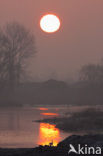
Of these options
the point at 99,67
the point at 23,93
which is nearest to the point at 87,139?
the point at 23,93

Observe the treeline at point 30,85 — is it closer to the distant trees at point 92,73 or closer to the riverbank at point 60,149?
the distant trees at point 92,73

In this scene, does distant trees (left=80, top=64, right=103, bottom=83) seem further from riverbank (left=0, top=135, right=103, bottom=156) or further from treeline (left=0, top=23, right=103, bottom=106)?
riverbank (left=0, top=135, right=103, bottom=156)

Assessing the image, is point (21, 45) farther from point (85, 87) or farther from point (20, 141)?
point (20, 141)

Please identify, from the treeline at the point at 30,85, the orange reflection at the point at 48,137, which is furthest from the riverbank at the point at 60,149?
the treeline at the point at 30,85

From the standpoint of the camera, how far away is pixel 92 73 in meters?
86.0

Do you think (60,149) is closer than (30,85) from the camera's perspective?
Yes

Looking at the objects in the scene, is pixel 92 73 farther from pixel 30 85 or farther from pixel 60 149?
pixel 60 149

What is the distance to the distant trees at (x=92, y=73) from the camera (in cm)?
8385

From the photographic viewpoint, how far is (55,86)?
268ft

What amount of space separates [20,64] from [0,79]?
4318mm

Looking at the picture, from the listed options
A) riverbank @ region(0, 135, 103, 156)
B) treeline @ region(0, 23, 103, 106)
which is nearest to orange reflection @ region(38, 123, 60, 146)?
riverbank @ region(0, 135, 103, 156)

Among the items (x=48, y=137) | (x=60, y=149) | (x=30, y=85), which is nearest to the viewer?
(x=60, y=149)

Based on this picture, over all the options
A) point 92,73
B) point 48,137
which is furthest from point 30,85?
point 48,137

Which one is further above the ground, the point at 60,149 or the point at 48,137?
the point at 60,149
